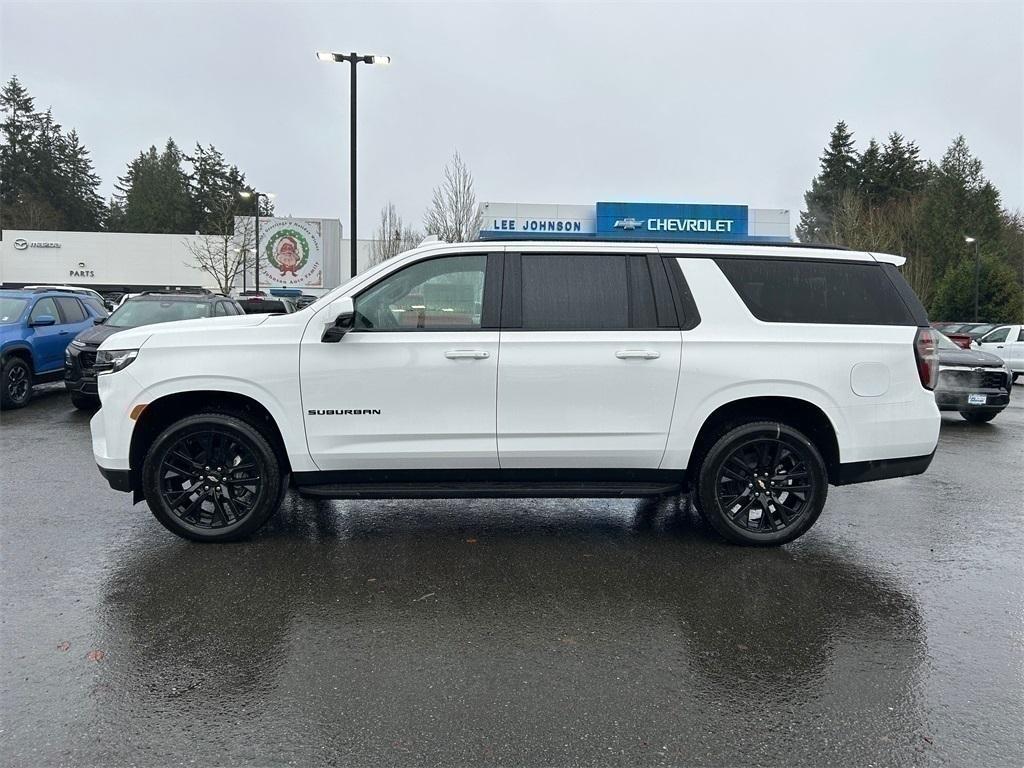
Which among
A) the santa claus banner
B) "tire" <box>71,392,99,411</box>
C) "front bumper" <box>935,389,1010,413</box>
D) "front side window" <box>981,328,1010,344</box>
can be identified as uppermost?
the santa claus banner

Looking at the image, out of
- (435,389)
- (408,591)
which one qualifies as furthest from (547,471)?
(408,591)

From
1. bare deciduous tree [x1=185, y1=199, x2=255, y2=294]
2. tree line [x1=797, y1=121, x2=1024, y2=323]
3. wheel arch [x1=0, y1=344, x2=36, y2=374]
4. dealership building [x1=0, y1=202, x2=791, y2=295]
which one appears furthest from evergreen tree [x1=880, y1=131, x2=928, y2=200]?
wheel arch [x1=0, y1=344, x2=36, y2=374]

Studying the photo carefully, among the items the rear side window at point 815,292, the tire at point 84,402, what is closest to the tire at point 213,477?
the rear side window at point 815,292

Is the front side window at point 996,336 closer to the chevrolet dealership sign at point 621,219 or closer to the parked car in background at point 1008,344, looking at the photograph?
the parked car in background at point 1008,344

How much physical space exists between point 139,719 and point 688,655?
2346 mm

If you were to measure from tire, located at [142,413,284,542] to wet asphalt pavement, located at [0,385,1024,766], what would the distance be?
18 centimetres

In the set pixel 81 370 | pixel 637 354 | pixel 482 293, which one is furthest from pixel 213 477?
pixel 81 370

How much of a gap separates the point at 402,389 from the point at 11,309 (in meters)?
9.54

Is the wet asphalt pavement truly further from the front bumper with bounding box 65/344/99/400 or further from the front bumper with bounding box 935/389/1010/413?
the front bumper with bounding box 935/389/1010/413

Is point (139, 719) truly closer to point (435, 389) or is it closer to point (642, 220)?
point (435, 389)

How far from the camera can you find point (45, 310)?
11023mm

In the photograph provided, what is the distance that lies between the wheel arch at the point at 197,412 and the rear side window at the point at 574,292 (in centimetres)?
181

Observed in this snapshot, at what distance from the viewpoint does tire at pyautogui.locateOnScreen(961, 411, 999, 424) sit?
10.4 metres

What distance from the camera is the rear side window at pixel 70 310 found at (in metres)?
11.6
